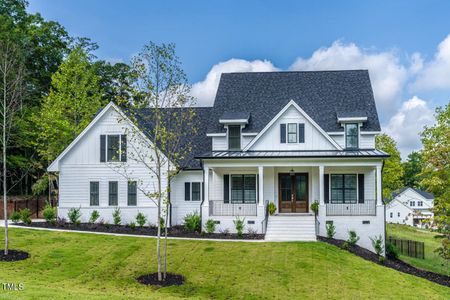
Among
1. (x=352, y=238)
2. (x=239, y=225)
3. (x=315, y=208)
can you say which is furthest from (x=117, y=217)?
(x=352, y=238)

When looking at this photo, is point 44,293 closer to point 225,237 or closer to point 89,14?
point 225,237

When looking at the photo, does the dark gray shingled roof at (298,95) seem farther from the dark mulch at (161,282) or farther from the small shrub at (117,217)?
the dark mulch at (161,282)

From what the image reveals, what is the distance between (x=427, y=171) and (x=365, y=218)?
3880 millimetres

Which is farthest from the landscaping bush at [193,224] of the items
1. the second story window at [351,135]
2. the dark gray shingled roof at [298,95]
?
the second story window at [351,135]

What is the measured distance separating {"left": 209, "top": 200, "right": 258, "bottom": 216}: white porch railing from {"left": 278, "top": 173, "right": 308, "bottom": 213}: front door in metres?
2.67

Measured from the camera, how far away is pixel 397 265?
2034 centimetres

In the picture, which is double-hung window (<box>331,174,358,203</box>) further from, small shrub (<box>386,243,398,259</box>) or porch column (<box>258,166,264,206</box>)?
Answer: porch column (<box>258,166,264,206</box>)

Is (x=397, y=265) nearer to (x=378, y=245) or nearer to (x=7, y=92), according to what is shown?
(x=378, y=245)

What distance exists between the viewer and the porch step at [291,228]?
2135 centimetres

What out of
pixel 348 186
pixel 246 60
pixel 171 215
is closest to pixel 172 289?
pixel 171 215

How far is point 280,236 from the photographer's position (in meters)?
21.5

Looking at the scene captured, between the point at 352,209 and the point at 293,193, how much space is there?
3.66 m

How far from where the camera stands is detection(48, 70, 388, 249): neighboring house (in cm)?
2322

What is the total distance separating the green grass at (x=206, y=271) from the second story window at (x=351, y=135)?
7.80m
